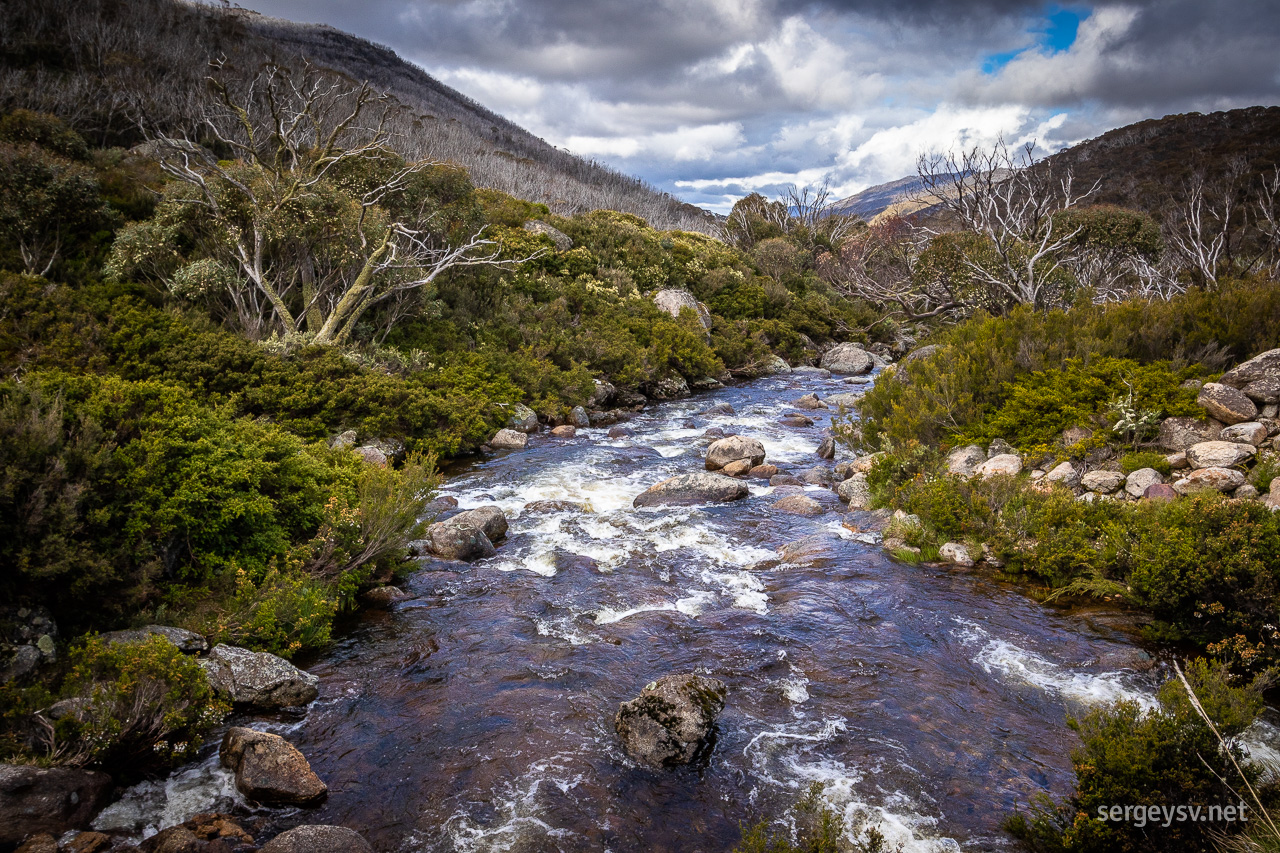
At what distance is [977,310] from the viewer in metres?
16.5

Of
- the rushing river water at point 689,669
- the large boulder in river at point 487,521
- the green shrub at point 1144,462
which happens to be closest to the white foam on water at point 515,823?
the rushing river water at point 689,669

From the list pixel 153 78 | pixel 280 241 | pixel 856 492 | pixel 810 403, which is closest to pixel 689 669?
pixel 856 492

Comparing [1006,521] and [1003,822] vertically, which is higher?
[1006,521]

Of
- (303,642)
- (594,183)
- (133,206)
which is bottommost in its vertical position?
(303,642)

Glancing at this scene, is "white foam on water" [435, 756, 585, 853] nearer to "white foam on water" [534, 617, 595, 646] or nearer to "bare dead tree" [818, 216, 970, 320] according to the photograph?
"white foam on water" [534, 617, 595, 646]

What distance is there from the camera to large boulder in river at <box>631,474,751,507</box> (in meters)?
12.5

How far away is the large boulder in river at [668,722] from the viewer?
5.48 metres

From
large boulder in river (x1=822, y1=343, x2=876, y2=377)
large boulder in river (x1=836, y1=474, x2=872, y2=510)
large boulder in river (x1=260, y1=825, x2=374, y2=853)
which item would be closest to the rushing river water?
large boulder in river (x1=260, y1=825, x2=374, y2=853)

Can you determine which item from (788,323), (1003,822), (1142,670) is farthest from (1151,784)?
(788,323)

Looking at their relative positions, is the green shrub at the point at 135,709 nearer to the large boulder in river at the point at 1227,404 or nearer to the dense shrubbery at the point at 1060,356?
the dense shrubbery at the point at 1060,356

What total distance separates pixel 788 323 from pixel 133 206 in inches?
1135

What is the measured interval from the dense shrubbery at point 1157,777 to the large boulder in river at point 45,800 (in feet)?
21.7

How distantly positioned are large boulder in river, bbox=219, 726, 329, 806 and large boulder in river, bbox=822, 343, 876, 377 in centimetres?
2978

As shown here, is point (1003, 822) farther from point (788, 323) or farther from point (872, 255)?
point (872, 255)
